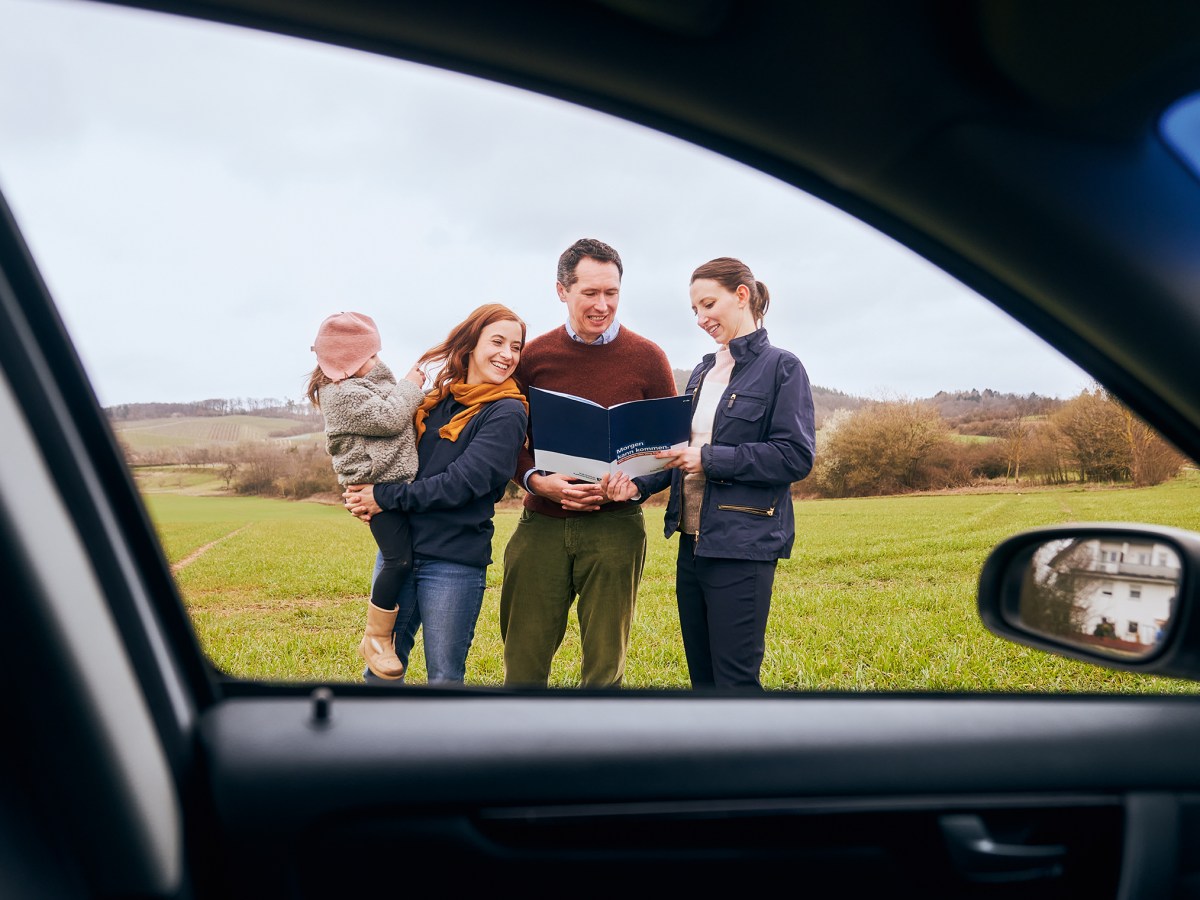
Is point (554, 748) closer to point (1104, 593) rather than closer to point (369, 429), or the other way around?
point (1104, 593)

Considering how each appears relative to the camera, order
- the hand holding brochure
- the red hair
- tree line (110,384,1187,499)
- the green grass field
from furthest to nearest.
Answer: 1. tree line (110,384,1187,499)
2. the green grass field
3. the red hair
4. the hand holding brochure

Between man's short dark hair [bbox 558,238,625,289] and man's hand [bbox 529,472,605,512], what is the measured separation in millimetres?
732

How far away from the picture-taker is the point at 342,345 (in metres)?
2.91

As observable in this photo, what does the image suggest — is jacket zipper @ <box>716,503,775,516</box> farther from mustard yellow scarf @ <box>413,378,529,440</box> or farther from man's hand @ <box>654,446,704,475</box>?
mustard yellow scarf @ <box>413,378,529,440</box>

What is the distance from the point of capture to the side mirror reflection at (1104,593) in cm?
98

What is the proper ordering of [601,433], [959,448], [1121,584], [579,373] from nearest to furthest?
[1121,584] < [601,433] < [579,373] < [959,448]

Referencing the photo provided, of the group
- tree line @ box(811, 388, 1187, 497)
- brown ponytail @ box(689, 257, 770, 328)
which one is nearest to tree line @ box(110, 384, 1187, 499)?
tree line @ box(811, 388, 1187, 497)

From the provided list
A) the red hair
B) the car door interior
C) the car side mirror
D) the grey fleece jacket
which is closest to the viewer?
the car door interior

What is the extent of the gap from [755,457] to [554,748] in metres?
1.99

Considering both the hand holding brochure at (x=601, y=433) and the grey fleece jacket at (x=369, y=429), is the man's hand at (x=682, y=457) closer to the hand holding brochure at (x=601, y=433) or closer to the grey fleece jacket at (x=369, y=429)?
the hand holding brochure at (x=601, y=433)

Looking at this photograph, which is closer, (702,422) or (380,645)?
(380,645)

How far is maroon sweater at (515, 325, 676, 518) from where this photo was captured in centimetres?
307

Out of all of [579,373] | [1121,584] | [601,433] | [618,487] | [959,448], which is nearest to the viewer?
[1121,584]

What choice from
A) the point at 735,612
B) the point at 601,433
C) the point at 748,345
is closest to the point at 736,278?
the point at 748,345
